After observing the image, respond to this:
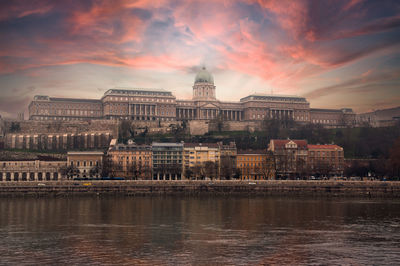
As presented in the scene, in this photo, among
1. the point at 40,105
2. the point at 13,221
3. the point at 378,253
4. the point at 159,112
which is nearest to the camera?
the point at 378,253

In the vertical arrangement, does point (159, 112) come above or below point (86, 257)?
above

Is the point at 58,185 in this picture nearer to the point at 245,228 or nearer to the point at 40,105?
the point at 245,228

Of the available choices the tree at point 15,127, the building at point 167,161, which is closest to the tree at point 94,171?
the building at point 167,161

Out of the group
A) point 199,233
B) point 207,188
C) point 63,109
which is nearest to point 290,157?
point 207,188

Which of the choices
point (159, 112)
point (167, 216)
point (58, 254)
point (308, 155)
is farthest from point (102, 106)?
point (58, 254)

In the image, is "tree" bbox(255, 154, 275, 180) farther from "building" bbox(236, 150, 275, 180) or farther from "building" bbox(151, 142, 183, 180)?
"building" bbox(151, 142, 183, 180)

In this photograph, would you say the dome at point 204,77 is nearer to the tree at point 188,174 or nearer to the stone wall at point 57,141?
the stone wall at point 57,141
